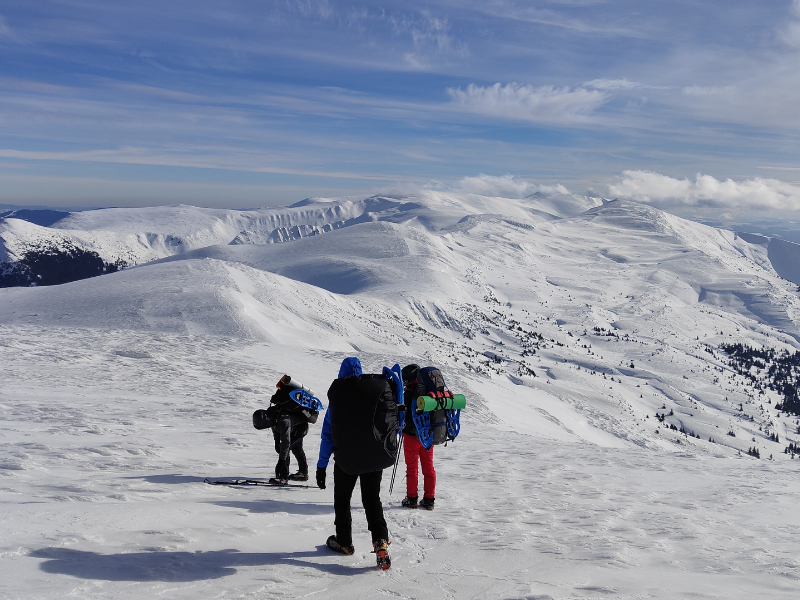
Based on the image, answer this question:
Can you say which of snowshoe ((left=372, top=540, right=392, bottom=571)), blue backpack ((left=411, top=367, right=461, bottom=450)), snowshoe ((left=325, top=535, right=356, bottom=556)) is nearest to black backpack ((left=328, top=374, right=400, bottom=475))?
snowshoe ((left=372, top=540, right=392, bottom=571))

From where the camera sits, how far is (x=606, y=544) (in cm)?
758

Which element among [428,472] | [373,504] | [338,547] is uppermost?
[373,504]

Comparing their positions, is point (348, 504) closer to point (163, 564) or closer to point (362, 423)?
point (362, 423)

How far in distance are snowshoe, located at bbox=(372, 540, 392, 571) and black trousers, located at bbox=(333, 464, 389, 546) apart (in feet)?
0.45

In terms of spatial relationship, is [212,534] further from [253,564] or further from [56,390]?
[56,390]

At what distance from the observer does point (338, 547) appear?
263 inches

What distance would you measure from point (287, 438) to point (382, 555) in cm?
441

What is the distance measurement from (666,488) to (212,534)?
1031 cm

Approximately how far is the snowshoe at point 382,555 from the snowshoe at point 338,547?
1.25ft

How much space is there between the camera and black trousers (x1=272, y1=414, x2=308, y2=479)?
1002cm

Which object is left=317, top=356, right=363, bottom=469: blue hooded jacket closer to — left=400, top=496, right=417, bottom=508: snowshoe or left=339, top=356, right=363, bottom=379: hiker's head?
left=339, top=356, right=363, bottom=379: hiker's head

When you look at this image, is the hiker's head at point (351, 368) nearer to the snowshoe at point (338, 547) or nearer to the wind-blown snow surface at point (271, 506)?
the snowshoe at point (338, 547)

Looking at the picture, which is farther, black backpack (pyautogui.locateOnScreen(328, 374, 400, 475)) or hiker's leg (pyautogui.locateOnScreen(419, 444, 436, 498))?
hiker's leg (pyautogui.locateOnScreen(419, 444, 436, 498))

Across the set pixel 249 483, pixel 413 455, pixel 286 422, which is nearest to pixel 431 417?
pixel 413 455
